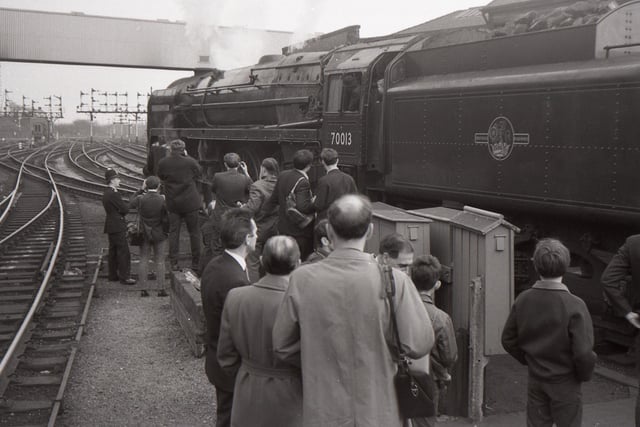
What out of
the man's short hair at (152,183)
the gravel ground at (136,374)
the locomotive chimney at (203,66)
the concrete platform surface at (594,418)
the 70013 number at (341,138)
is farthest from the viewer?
the locomotive chimney at (203,66)

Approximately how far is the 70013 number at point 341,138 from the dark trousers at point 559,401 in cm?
630

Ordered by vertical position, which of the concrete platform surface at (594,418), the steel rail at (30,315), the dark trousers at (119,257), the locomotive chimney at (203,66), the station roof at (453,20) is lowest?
the concrete platform surface at (594,418)

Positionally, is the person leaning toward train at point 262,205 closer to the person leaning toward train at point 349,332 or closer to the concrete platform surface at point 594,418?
the concrete platform surface at point 594,418

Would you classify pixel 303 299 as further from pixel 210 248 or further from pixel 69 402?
pixel 210 248

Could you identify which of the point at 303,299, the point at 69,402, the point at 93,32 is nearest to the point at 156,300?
the point at 69,402

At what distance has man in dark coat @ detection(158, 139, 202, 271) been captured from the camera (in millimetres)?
9961

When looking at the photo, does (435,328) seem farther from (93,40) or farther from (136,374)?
(93,40)

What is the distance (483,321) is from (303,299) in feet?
8.62

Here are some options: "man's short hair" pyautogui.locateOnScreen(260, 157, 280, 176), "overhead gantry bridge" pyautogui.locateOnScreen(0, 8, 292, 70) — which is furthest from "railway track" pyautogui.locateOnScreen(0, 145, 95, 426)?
"overhead gantry bridge" pyautogui.locateOnScreen(0, 8, 292, 70)

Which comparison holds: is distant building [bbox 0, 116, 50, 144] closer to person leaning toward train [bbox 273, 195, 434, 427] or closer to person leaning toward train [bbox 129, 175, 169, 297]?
person leaning toward train [bbox 129, 175, 169, 297]

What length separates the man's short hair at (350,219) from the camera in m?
3.23

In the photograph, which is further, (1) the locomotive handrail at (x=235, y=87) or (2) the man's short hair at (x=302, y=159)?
(1) the locomotive handrail at (x=235, y=87)

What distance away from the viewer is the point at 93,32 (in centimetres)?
4150

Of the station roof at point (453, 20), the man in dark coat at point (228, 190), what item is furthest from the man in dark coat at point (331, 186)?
the station roof at point (453, 20)
